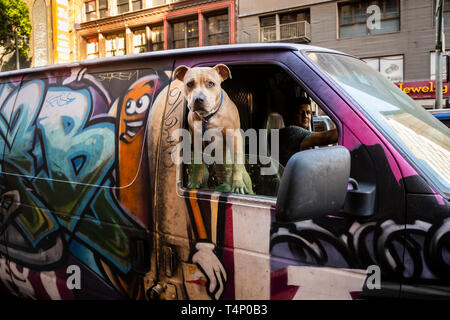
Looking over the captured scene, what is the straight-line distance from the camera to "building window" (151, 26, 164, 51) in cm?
2748

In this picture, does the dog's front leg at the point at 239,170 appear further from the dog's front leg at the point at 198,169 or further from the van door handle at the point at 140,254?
the van door handle at the point at 140,254

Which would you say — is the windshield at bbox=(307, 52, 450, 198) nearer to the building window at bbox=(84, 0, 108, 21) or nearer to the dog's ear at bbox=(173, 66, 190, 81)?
the dog's ear at bbox=(173, 66, 190, 81)

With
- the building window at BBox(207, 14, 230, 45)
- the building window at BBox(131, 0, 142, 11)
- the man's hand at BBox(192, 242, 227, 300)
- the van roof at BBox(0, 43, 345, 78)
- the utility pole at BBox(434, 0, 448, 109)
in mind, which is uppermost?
the building window at BBox(131, 0, 142, 11)

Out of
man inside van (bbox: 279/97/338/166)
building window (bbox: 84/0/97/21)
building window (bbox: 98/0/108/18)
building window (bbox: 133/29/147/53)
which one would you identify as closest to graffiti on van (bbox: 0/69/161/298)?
man inside van (bbox: 279/97/338/166)

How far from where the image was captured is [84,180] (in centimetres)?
258

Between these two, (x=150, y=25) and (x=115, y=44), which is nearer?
(x=150, y=25)

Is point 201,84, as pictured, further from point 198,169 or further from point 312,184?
point 312,184

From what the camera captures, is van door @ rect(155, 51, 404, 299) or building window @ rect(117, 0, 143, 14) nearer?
van door @ rect(155, 51, 404, 299)

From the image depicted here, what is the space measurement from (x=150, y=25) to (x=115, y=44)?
3.70 meters

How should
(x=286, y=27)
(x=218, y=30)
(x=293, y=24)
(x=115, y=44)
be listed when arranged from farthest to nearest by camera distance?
(x=115, y=44) → (x=218, y=30) → (x=286, y=27) → (x=293, y=24)

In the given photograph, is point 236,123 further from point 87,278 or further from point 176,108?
point 87,278

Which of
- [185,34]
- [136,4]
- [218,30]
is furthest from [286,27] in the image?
[136,4]

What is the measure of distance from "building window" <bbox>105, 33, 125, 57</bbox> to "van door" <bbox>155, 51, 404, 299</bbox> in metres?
29.0

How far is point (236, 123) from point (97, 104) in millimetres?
958
